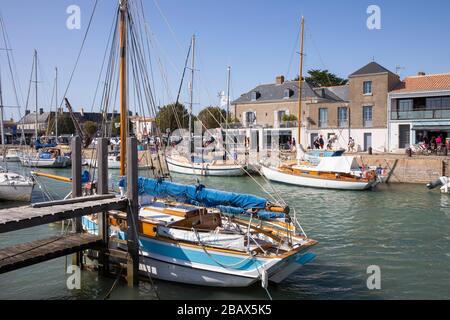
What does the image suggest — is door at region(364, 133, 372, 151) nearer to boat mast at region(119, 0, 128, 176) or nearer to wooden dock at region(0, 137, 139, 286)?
boat mast at region(119, 0, 128, 176)

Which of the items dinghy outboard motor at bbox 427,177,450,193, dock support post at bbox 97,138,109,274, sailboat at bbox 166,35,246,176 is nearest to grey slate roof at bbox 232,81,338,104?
sailboat at bbox 166,35,246,176

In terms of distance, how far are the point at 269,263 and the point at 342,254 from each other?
5.21m

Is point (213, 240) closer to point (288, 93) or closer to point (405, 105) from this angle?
point (405, 105)

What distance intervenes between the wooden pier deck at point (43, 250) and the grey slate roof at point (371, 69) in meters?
38.6

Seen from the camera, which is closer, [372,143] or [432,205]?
[432,205]

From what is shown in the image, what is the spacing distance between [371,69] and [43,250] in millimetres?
40730

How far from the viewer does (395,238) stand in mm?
17016

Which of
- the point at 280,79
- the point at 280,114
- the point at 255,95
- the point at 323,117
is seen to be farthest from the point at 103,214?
the point at 280,79

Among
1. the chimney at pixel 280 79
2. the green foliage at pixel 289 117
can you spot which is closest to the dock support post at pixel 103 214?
the green foliage at pixel 289 117

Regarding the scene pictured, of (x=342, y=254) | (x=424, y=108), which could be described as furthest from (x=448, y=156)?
(x=342, y=254)

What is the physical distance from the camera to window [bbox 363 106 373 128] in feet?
145

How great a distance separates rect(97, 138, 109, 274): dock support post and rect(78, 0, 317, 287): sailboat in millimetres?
427

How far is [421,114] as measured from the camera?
4041 centimetres
